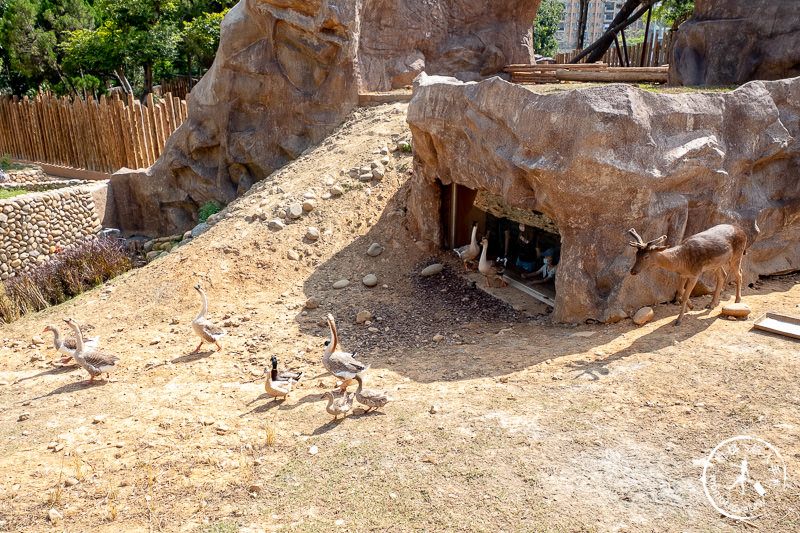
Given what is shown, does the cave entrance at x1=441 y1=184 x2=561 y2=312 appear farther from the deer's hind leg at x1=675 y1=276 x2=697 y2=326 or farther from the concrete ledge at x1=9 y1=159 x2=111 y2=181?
the concrete ledge at x1=9 y1=159 x2=111 y2=181

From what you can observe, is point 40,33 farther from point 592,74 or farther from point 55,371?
point 592,74

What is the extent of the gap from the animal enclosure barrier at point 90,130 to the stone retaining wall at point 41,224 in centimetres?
292

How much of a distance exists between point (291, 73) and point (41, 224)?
23.7 ft

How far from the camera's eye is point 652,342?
718 centimetres

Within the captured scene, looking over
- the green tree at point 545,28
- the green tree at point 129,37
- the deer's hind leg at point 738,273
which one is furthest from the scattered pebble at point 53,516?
the green tree at point 545,28

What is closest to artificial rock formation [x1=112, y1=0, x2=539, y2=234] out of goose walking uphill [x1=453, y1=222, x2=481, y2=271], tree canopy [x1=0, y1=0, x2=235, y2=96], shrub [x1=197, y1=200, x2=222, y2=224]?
shrub [x1=197, y1=200, x2=222, y2=224]

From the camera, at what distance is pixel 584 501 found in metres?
4.80

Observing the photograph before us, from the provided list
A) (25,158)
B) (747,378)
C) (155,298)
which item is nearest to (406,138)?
(155,298)

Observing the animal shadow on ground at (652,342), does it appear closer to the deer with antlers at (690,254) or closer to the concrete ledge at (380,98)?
the deer with antlers at (690,254)

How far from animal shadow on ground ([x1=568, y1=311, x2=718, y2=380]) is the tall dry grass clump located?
10.5 m

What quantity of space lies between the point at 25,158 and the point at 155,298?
55.8 ft

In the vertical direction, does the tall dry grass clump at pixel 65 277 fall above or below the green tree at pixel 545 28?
below

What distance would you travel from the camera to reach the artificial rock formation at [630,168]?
733cm

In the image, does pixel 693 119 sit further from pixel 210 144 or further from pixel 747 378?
pixel 210 144
